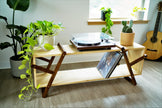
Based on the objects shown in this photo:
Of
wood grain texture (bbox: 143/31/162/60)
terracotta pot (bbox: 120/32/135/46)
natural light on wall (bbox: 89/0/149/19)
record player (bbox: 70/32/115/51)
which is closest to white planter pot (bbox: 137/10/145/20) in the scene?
natural light on wall (bbox: 89/0/149/19)

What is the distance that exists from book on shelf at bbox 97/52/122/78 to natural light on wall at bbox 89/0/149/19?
3.34ft

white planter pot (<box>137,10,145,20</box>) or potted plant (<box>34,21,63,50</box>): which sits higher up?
white planter pot (<box>137,10,145,20</box>)

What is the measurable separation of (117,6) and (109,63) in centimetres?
133

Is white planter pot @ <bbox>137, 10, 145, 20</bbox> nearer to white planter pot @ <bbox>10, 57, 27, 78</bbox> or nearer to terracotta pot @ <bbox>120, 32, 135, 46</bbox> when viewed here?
terracotta pot @ <bbox>120, 32, 135, 46</bbox>

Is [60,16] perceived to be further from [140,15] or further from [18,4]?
[140,15]

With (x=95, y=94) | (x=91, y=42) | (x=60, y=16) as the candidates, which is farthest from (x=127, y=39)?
(x=60, y=16)

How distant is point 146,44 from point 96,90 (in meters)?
1.48

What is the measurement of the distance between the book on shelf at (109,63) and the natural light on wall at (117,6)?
3.34 feet

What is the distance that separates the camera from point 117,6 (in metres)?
2.78

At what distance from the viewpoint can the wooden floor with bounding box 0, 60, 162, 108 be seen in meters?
1.63

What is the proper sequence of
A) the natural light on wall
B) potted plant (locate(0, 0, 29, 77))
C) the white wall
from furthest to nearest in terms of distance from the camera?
1. the natural light on wall
2. the white wall
3. potted plant (locate(0, 0, 29, 77))

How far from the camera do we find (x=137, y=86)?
1.98 metres

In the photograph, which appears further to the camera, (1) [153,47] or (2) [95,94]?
(1) [153,47]

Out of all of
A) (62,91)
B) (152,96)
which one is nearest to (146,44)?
(152,96)
